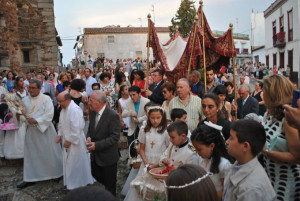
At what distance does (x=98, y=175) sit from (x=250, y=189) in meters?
3.10

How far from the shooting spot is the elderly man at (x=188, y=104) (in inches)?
184

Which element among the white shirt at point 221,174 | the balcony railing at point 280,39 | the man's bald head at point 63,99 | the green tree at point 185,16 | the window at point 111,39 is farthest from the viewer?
the window at point 111,39

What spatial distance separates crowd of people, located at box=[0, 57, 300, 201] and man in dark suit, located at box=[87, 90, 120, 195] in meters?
0.02

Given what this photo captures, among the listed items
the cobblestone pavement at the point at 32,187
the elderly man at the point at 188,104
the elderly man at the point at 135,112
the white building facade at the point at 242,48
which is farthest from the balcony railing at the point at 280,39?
the white building facade at the point at 242,48

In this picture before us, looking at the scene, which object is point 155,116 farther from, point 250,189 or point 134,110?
point 250,189

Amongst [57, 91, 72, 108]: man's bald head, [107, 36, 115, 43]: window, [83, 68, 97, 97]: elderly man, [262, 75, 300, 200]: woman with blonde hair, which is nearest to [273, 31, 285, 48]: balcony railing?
[107, 36, 115, 43]: window

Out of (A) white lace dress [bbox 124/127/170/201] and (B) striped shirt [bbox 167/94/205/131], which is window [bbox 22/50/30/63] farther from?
(A) white lace dress [bbox 124/127/170/201]

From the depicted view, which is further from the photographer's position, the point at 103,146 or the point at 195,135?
the point at 103,146

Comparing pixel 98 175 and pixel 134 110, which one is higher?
pixel 134 110

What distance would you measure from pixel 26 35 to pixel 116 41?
91.3 feet

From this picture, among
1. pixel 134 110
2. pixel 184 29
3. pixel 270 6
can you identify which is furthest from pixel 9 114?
pixel 270 6

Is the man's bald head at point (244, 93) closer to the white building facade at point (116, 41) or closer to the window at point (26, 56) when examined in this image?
the window at point (26, 56)

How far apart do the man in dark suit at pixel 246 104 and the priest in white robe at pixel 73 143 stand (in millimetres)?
3738

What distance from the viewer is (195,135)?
2812 millimetres
